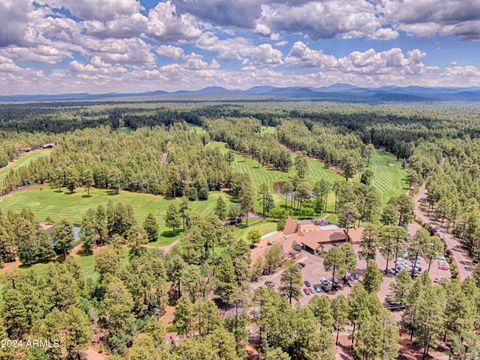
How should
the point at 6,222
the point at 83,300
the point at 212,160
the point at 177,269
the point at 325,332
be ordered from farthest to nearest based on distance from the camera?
1. the point at 212,160
2. the point at 6,222
3. the point at 177,269
4. the point at 83,300
5. the point at 325,332

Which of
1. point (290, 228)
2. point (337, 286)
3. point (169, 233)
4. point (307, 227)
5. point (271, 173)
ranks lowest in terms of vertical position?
point (337, 286)

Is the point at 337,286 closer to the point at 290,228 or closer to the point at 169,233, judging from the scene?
the point at 290,228

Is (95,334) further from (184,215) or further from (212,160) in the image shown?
(212,160)

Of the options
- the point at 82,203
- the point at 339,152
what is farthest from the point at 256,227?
the point at 339,152

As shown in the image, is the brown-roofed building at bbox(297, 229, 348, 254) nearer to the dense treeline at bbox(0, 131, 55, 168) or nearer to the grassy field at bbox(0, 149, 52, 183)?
the grassy field at bbox(0, 149, 52, 183)

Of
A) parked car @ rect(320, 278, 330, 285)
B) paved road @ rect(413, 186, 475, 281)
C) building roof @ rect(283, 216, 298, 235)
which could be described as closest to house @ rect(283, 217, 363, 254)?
building roof @ rect(283, 216, 298, 235)

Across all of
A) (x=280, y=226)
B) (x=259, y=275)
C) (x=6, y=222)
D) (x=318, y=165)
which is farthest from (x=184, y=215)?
(x=318, y=165)

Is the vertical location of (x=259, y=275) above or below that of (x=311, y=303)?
below
